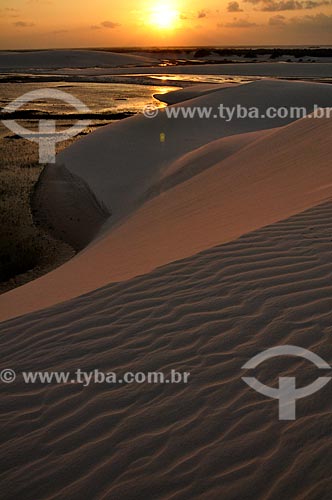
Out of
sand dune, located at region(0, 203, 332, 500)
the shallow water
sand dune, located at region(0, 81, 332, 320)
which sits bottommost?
sand dune, located at region(0, 203, 332, 500)

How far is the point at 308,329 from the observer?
2.93 metres

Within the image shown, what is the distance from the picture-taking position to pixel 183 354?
2918 millimetres

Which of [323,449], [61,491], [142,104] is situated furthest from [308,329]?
[142,104]

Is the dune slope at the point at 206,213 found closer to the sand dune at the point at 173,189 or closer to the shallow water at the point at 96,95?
the sand dune at the point at 173,189

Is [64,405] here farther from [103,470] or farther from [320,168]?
[320,168]

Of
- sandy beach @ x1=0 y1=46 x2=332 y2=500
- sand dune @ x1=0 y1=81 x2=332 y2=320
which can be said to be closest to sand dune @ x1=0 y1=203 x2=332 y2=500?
sandy beach @ x1=0 y1=46 x2=332 y2=500

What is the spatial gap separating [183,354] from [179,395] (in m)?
0.34

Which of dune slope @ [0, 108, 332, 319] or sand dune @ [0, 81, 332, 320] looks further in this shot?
sand dune @ [0, 81, 332, 320]

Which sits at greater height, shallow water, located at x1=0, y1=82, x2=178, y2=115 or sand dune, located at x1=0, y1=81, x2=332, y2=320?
shallow water, located at x1=0, y1=82, x2=178, y2=115

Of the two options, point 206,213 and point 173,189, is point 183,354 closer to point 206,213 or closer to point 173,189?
point 206,213

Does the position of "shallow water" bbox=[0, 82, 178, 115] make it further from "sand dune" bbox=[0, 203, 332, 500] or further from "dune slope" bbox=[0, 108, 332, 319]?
"sand dune" bbox=[0, 203, 332, 500]

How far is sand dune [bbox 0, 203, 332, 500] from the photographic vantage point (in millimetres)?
2145

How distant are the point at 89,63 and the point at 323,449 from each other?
72973 millimetres

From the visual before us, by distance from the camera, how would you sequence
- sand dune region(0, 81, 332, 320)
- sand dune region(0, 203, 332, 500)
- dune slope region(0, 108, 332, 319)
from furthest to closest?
sand dune region(0, 81, 332, 320)
dune slope region(0, 108, 332, 319)
sand dune region(0, 203, 332, 500)
